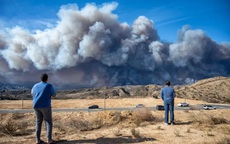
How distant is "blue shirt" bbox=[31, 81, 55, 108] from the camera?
613cm

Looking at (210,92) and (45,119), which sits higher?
(45,119)

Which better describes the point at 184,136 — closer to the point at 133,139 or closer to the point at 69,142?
the point at 133,139

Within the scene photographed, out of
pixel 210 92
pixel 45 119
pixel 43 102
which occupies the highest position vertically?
pixel 43 102

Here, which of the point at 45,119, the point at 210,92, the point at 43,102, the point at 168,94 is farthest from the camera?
the point at 210,92

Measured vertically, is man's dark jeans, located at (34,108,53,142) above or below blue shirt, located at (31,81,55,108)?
below

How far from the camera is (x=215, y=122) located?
9617 mm

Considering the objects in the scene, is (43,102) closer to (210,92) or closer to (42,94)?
(42,94)

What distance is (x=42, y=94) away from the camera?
615cm

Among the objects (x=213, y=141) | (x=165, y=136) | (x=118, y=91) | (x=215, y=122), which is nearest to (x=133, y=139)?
(x=165, y=136)

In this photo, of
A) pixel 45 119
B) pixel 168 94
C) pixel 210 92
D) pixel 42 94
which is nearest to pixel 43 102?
pixel 42 94

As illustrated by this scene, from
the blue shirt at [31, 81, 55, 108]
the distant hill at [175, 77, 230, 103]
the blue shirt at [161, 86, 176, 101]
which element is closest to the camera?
the blue shirt at [31, 81, 55, 108]

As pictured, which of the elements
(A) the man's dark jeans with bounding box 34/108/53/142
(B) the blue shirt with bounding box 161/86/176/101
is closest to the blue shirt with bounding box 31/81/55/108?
(A) the man's dark jeans with bounding box 34/108/53/142

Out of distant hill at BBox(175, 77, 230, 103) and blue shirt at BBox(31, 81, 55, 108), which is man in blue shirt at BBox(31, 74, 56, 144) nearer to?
blue shirt at BBox(31, 81, 55, 108)

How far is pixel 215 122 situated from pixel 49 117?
6.46 metres
